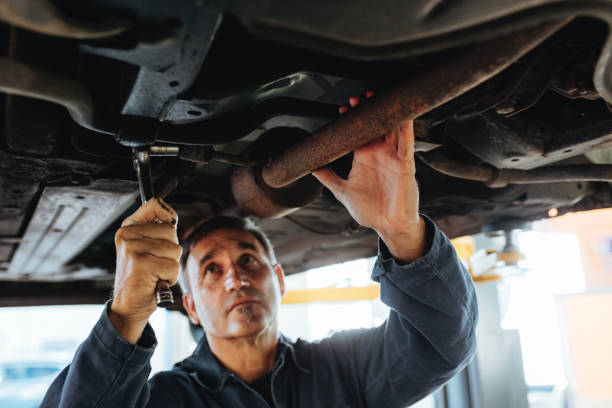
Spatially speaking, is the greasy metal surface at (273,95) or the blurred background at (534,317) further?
the blurred background at (534,317)

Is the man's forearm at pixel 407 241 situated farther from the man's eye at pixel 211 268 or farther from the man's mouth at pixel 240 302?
the man's eye at pixel 211 268

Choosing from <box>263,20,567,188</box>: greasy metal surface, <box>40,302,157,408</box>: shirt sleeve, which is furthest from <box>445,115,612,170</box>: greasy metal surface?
<box>40,302,157,408</box>: shirt sleeve

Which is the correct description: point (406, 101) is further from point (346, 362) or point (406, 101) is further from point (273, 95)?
point (346, 362)

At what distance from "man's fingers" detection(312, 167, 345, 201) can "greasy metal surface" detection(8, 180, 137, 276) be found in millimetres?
352

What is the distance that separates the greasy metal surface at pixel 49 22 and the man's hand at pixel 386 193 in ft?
1.77

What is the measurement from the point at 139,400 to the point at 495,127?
0.95 meters

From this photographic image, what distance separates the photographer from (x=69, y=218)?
1060 mm

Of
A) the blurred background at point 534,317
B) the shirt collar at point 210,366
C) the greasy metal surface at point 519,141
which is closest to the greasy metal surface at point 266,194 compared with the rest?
the greasy metal surface at point 519,141

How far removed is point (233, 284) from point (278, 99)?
28.6 inches

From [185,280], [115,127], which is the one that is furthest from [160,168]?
[185,280]

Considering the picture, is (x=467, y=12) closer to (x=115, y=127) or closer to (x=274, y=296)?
(x=115, y=127)

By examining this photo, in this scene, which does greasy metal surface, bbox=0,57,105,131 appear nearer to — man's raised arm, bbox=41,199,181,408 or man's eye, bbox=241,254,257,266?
man's raised arm, bbox=41,199,181,408

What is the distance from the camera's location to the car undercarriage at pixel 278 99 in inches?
17.4

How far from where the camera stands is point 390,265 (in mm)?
1033
